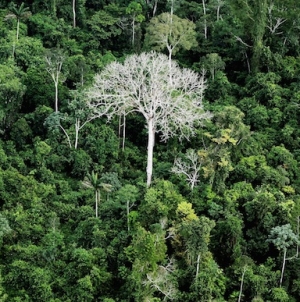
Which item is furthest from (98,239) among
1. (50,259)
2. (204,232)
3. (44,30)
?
(44,30)

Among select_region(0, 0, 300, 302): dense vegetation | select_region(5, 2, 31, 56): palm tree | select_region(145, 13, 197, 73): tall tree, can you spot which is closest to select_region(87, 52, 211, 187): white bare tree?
select_region(0, 0, 300, 302): dense vegetation

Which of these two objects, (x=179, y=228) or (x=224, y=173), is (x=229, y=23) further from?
(x=179, y=228)

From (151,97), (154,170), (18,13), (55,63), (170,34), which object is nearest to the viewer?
(151,97)

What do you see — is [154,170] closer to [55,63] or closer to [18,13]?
[55,63]

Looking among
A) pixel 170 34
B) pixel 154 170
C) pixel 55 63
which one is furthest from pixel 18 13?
pixel 154 170

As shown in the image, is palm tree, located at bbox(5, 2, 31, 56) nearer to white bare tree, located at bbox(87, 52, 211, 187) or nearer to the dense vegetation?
the dense vegetation

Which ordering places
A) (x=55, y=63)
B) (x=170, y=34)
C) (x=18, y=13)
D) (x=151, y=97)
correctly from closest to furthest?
(x=151, y=97) → (x=55, y=63) → (x=170, y=34) → (x=18, y=13)

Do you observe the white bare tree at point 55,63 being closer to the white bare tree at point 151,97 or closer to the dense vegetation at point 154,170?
the dense vegetation at point 154,170
